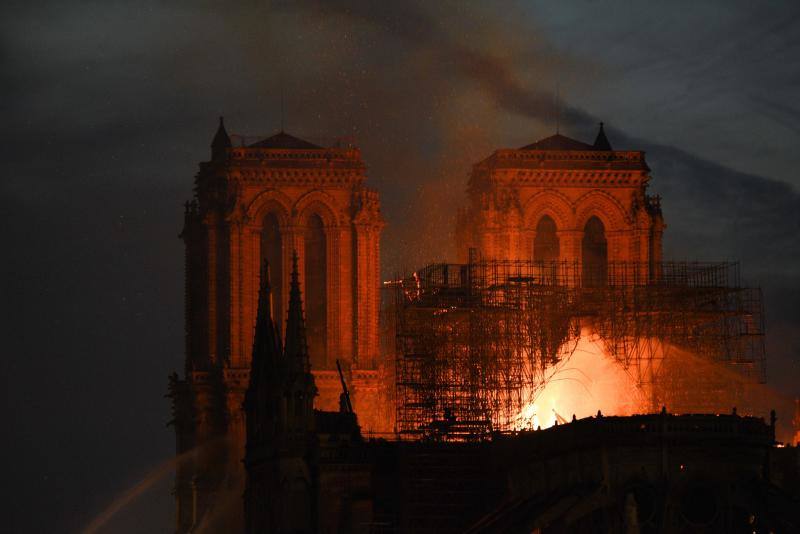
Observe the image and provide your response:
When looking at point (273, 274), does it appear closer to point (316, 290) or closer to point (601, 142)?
point (316, 290)

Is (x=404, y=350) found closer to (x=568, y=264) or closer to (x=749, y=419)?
(x=568, y=264)

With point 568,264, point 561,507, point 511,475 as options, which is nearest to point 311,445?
point 511,475

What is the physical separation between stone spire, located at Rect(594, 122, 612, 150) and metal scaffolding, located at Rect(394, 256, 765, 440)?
35.6 feet

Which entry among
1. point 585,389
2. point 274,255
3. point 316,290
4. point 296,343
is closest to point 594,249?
point 316,290

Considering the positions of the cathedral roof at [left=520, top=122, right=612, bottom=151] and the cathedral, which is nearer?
the cathedral

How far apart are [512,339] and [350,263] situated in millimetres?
14755

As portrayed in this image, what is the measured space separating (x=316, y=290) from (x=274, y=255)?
2484 millimetres

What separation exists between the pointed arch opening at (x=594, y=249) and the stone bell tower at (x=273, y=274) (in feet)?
30.4

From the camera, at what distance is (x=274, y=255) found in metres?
115

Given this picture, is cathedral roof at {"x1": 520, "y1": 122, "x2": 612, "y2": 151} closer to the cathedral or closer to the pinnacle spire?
the cathedral

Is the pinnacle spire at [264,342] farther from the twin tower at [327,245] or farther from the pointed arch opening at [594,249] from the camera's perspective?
the pointed arch opening at [594,249]

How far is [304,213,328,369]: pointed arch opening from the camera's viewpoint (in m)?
114

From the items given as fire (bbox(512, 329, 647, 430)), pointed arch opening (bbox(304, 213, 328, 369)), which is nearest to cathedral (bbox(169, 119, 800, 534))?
pointed arch opening (bbox(304, 213, 328, 369))

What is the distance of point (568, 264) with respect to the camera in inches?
4392
